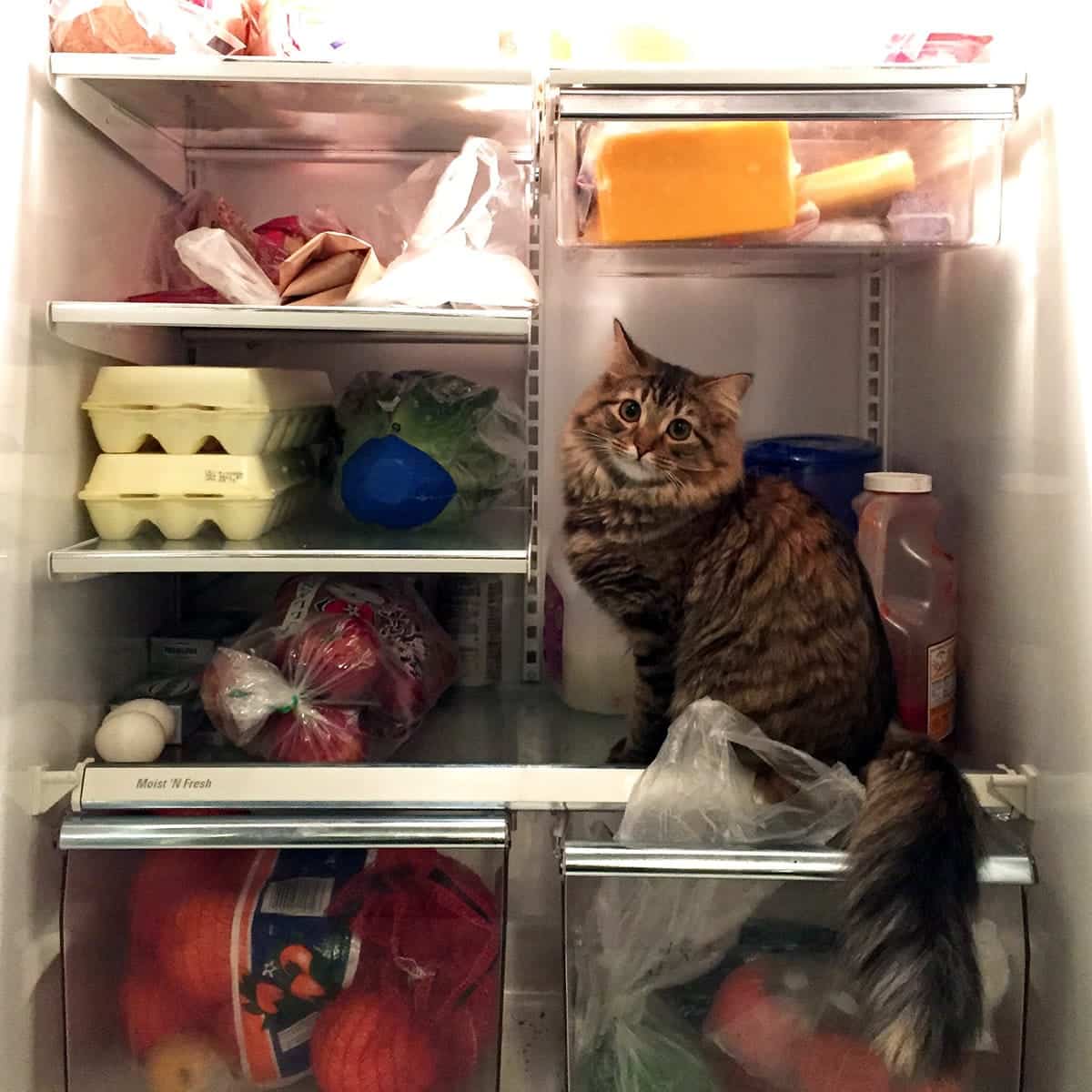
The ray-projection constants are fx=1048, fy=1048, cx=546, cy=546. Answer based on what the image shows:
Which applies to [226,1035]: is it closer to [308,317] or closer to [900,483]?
[308,317]

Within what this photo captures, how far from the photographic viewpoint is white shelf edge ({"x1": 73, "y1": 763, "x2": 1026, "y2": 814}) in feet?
3.78

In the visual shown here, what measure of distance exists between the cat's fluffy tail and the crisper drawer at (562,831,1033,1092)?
0.05 m

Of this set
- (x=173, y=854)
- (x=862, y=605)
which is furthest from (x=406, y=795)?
(x=862, y=605)

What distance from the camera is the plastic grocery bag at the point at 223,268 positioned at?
122 cm

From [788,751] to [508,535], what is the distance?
0.44m

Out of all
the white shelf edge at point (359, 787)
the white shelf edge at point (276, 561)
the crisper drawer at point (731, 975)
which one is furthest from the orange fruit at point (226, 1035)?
the white shelf edge at point (276, 561)

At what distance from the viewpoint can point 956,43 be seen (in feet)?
3.91

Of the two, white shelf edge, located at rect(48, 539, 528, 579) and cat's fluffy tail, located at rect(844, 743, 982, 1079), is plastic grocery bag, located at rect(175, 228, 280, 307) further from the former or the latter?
cat's fluffy tail, located at rect(844, 743, 982, 1079)

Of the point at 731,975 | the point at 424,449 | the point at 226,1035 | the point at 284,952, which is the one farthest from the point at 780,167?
the point at 226,1035

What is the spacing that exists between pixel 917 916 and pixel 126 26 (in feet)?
4.02

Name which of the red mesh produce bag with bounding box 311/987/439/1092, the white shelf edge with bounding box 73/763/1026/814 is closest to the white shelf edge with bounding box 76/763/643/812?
the white shelf edge with bounding box 73/763/1026/814

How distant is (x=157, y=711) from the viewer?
1275 millimetres

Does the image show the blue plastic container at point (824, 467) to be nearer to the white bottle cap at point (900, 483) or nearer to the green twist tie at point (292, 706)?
the white bottle cap at point (900, 483)

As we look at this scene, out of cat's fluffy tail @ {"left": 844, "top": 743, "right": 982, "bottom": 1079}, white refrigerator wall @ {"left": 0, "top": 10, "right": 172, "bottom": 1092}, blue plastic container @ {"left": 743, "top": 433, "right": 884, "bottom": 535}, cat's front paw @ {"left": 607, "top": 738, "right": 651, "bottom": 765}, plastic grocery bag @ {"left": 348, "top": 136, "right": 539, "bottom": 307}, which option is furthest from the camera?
blue plastic container @ {"left": 743, "top": 433, "right": 884, "bottom": 535}
